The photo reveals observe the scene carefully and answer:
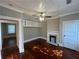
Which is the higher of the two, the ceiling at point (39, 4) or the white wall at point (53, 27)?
the ceiling at point (39, 4)

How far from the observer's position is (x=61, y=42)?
6.16 m

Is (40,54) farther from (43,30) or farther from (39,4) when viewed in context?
(43,30)

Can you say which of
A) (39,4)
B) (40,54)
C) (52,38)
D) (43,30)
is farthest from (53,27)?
(39,4)

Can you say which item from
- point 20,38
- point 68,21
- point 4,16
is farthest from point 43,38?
point 4,16

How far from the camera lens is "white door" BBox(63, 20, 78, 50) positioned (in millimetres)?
5155

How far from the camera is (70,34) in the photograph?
5465 mm

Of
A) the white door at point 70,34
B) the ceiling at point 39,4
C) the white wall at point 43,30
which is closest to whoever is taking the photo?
the ceiling at point 39,4

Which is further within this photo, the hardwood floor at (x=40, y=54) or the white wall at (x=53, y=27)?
the white wall at (x=53, y=27)

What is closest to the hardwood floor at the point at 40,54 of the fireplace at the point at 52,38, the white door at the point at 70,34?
the white door at the point at 70,34

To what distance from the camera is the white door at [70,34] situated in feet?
16.9

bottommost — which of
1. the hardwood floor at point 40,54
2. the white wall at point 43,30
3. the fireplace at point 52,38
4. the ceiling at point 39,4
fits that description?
the hardwood floor at point 40,54

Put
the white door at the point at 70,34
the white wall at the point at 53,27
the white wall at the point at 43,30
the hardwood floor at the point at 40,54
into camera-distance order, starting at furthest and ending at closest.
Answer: the white wall at the point at 43,30 < the white wall at the point at 53,27 < the white door at the point at 70,34 < the hardwood floor at the point at 40,54

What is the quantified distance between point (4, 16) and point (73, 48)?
473 centimetres

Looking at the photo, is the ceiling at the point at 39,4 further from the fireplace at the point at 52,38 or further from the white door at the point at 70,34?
the fireplace at the point at 52,38
